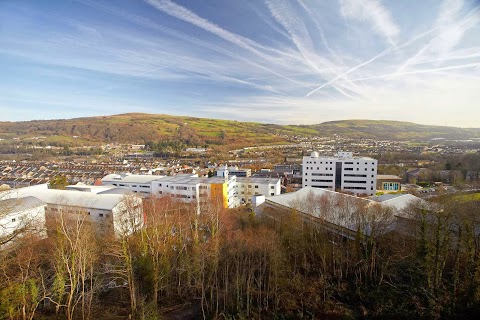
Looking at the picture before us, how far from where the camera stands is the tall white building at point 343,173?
1158 inches

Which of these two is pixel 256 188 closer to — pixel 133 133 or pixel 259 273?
pixel 259 273

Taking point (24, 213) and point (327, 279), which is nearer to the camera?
point (327, 279)

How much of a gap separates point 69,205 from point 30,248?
848 centimetres

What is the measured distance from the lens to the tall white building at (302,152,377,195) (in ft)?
96.5

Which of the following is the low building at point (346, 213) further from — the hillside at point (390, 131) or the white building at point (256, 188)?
the hillside at point (390, 131)

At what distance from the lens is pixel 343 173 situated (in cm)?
3020

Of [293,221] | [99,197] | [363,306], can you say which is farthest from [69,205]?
[363,306]

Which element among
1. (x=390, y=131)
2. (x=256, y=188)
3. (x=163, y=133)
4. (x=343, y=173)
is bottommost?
(x=256, y=188)

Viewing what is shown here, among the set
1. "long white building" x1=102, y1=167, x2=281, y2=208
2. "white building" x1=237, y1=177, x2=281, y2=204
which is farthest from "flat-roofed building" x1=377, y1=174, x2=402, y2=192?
"long white building" x1=102, y1=167, x2=281, y2=208

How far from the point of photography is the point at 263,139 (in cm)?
8812

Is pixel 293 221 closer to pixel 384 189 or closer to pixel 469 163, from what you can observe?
pixel 384 189

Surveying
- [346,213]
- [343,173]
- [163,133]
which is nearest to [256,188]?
[343,173]

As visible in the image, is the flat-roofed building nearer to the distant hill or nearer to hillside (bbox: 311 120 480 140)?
the distant hill

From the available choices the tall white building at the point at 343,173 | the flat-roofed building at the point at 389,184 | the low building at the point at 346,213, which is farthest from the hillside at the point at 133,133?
the low building at the point at 346,213
